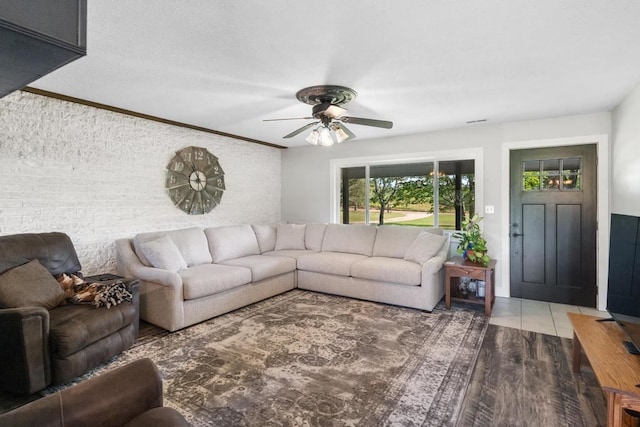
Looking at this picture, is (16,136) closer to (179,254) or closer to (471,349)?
(179,254)

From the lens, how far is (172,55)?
7.77ft

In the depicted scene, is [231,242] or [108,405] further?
[231,242]

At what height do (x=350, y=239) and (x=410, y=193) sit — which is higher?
(x=410, y=193)

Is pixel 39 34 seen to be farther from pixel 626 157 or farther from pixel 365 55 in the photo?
pixel 626 157

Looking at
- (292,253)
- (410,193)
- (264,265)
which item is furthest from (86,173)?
(410,193)

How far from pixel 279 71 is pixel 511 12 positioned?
161cm

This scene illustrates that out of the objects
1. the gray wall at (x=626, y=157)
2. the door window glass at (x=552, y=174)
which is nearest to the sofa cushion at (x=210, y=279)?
the door window glass at (x=552, y=174)

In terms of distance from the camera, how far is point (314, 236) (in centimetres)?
540

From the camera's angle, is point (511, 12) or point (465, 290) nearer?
point (511, 12)

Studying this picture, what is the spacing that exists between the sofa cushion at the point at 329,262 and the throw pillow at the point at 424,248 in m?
0.69

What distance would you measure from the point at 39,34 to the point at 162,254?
305 cm

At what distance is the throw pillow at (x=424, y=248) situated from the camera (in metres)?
4.07

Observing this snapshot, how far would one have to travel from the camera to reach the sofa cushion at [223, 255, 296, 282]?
409cm

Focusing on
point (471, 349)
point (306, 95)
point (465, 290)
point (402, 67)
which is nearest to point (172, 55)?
point (306, 95)
